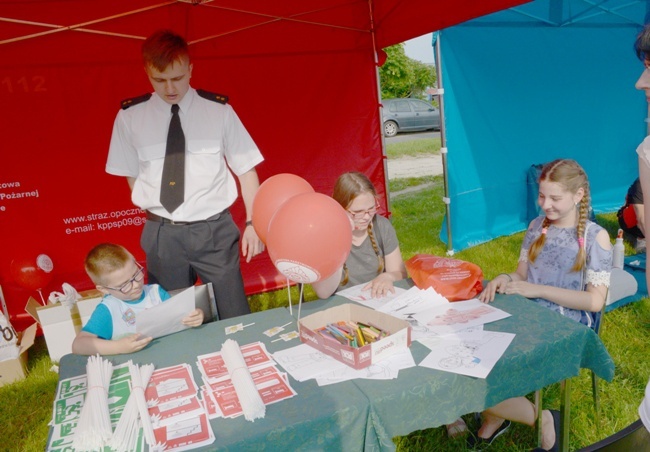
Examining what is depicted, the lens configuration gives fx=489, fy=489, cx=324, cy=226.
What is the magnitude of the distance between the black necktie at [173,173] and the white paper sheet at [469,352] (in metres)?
1.48

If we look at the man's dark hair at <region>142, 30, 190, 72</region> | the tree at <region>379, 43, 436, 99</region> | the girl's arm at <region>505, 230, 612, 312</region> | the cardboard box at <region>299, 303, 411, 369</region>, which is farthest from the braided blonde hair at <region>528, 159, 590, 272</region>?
the tree at <region>379, 43, 436, 99</region>

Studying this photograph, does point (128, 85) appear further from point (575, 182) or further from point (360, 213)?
point (575, 182)

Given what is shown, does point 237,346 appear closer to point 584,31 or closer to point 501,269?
point 501,269

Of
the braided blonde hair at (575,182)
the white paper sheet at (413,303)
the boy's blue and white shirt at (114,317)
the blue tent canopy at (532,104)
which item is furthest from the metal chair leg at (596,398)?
the blue tent canopy at (532,104)

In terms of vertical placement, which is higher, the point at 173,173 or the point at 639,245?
the point at 173,173

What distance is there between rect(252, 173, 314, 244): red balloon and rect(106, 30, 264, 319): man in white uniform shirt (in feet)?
0.84

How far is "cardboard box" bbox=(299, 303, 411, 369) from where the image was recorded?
4.93 ft

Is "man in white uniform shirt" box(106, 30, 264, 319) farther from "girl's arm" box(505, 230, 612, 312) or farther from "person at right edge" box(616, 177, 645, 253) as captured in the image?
"person at right edge" box(616, 177, 645, 253)

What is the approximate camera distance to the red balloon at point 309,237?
173 centimetres

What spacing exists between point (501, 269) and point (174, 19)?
3458mm

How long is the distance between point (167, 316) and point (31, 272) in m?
2.35

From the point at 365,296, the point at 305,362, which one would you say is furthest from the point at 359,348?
the point at 365,296

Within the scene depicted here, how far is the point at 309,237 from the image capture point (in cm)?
172

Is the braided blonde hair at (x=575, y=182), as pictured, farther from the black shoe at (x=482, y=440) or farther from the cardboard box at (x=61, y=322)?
the cardboard box at (x=61, y=322)
